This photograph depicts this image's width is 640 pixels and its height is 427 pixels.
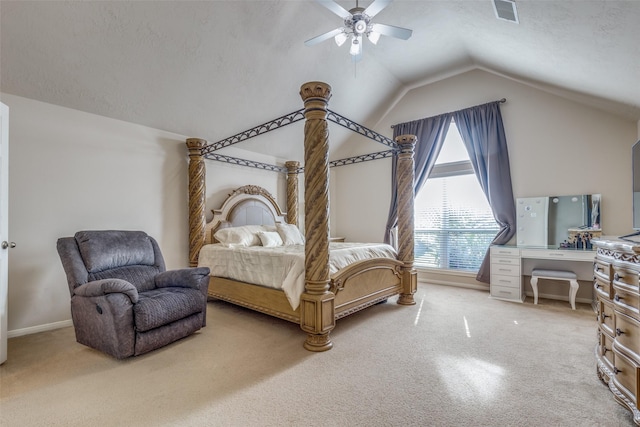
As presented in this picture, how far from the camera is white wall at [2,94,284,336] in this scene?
9.73 feet

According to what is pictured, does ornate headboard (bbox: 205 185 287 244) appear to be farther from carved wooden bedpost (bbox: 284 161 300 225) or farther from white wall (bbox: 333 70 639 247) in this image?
white wall (bbox: 333 70 639 247)

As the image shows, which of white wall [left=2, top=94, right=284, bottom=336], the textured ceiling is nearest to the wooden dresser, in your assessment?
the textured ceiling

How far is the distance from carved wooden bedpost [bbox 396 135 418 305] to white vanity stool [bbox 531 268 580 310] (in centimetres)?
163

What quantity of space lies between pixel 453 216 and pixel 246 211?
370 cm

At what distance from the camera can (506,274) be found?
4219 millimetres

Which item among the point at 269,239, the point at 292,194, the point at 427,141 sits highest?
the point at 427,141

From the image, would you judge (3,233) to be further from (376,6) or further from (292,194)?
(292,194)

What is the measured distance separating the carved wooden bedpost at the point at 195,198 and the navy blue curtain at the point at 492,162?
4.38 metres

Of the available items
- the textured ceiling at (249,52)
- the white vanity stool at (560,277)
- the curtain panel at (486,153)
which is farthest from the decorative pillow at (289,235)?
the white vanity stool at (560,277)

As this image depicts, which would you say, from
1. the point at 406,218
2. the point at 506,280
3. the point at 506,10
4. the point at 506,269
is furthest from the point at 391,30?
the point at 506,280

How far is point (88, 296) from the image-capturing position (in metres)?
2.42

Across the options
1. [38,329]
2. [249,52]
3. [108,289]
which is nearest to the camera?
[108,289]

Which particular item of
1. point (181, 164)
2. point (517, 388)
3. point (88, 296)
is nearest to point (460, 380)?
point (517, 388)

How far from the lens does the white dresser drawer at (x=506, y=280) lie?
4.13m
